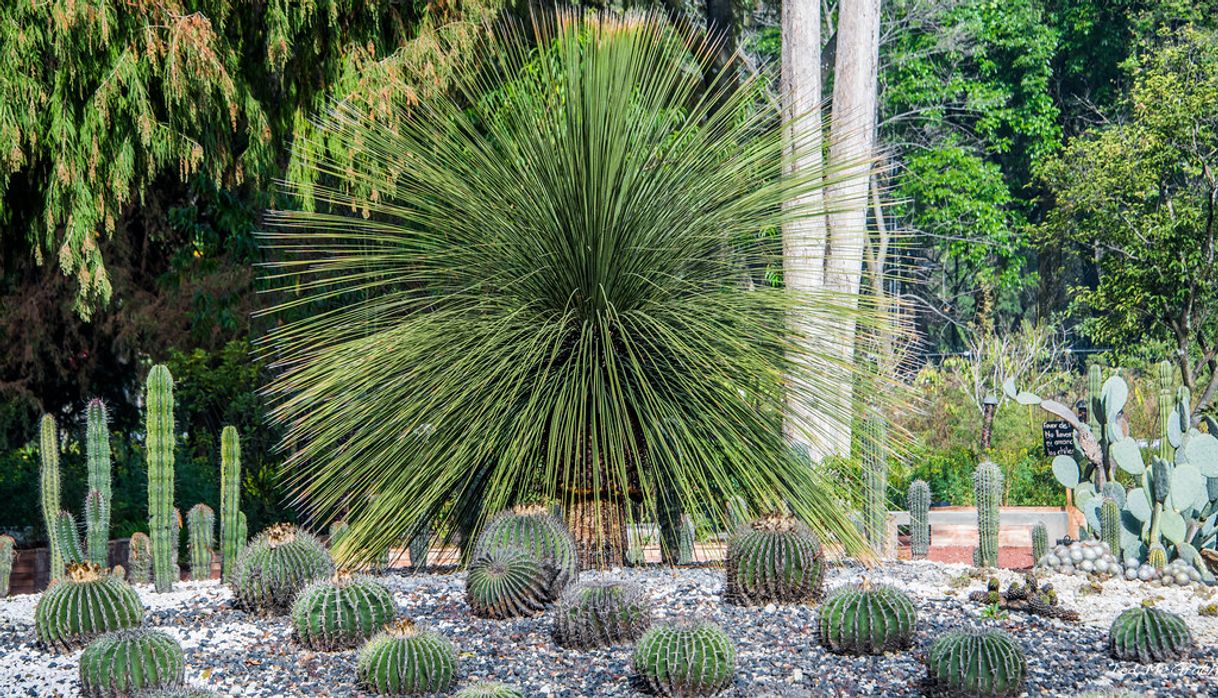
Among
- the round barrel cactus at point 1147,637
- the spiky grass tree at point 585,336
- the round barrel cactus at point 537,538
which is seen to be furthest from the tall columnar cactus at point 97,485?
the round barrel cactus at point 1147,637

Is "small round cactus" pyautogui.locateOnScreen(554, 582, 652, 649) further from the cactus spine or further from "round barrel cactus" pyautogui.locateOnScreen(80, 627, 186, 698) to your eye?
the cactus spine

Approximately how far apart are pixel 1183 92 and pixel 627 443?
41.2ft

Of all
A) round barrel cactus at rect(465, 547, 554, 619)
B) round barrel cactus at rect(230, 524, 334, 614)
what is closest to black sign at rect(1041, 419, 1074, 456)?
round barrel cactus at rect(465, 547, 554, 619)

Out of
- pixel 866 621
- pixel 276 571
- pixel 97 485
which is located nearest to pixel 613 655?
pixel 866 621

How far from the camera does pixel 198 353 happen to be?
10922 millimetres

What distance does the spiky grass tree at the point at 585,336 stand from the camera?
5504mm

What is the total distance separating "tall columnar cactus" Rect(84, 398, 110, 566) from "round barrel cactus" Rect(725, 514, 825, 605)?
3315 mm

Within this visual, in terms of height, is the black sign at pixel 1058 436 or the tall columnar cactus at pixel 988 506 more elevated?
the black sign at pixel 1058 436

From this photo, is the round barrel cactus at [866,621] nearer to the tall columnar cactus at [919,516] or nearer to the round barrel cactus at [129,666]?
the round barrel cactus at [129,666]

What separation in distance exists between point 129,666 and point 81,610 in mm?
817

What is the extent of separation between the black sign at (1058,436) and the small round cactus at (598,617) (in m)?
4.57

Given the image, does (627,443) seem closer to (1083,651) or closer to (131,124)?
(1083,651)

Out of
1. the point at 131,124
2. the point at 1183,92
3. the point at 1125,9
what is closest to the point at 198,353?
the point at 131,124

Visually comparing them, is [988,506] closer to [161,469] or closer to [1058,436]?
[1058,436]
